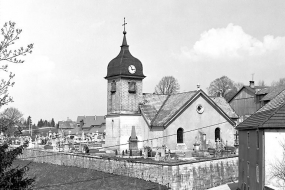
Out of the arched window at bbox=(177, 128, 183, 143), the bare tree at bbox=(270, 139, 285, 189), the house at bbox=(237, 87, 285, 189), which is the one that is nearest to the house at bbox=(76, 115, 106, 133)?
the arched window at bbox=(177, 128, 183, 143)

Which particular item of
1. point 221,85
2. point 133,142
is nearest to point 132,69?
point 133,142

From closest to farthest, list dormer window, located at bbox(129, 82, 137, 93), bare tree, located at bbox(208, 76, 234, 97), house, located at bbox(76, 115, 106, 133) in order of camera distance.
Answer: dormer window, located at bbox(129, 82, 137, 93), bare tree, located at bbox(208, 76, 234, 97), house, located at bbox(76, 115, 106, 133)

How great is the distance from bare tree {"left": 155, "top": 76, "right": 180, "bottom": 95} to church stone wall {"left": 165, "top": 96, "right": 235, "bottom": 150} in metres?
33.6

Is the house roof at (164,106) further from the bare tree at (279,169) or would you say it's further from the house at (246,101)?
the bare tree at (279,169)

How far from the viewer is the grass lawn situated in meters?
29.9

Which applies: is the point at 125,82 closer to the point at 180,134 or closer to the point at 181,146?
the point at 180,134

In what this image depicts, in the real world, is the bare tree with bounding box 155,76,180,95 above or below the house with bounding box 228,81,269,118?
above

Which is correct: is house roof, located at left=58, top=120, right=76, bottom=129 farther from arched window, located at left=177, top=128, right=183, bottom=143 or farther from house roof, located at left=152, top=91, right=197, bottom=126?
arched window, located at left=177, top=128, right=183, bottom=143

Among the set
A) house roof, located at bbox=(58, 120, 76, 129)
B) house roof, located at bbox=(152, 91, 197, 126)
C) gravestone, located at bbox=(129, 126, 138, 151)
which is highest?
house roof, located at bbox=(152, 91, 197, 126)

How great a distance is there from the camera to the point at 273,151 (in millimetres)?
22531

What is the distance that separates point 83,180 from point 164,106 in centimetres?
1470

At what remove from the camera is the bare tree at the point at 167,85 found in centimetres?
7844

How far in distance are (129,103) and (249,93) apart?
27537 millimetres

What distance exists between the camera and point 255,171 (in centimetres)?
2462
